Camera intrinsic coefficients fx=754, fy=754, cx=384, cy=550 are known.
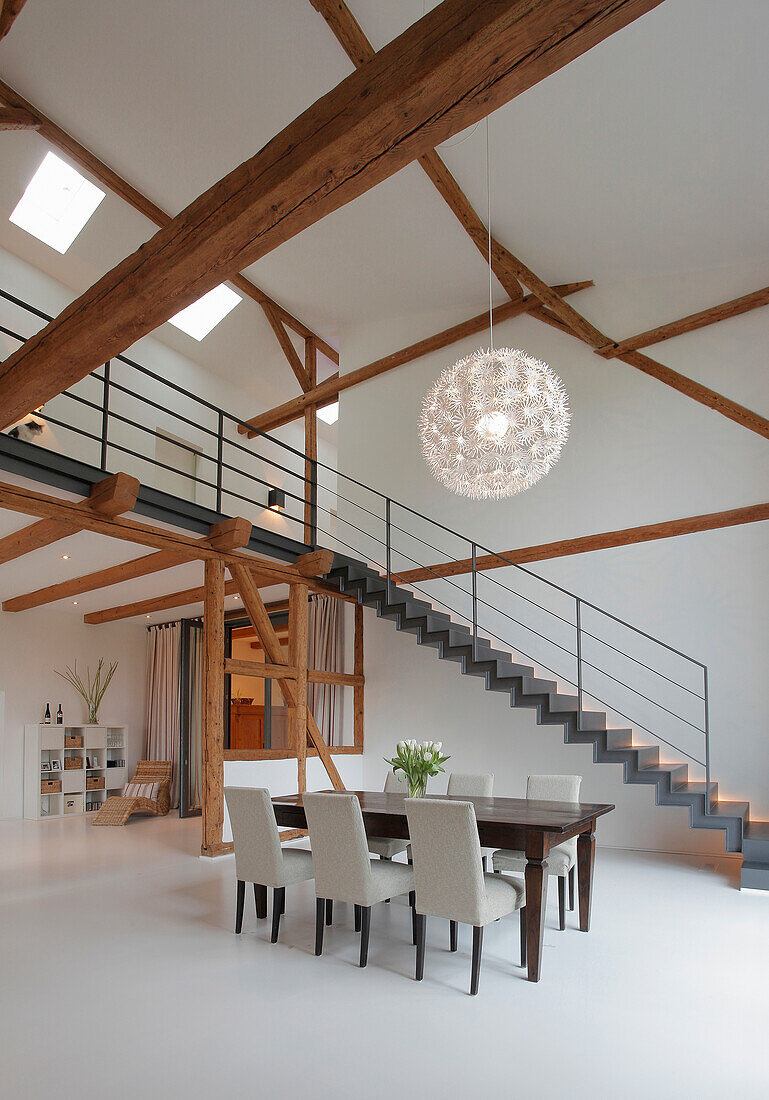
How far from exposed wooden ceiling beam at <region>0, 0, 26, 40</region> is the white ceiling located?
80 millimetres

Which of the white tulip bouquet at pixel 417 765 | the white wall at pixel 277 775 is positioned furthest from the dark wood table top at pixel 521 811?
the white wall at pixel 277 775

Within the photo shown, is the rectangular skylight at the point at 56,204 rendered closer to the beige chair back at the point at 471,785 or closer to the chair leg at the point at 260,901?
the beige chair back at the point at 471,785

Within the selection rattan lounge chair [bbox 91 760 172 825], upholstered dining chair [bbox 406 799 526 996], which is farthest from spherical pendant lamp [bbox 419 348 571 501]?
rattan lounge chair [bbox 91 760 172 825]

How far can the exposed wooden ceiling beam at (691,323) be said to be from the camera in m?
6.76

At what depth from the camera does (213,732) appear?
663 centimetres

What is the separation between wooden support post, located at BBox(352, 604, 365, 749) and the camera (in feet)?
29.3

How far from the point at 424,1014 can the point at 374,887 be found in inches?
28.5

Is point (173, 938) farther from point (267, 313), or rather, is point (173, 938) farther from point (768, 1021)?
point (267, 313)

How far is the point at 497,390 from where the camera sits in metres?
4.84

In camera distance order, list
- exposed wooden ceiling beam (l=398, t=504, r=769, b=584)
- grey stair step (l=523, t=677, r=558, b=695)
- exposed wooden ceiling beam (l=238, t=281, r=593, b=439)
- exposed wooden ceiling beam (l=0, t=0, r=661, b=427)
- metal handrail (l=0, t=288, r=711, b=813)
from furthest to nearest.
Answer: exposed wooden ceiling beam (l=238, t=281, r=593, b=439), grey stair step (l=523, t=677, r=558, b=695), exposed wooden ceiling beam (l=398, t=504, r=769, b=584), metal handrail (l=0, t=288, r=711, b=813), exposed wooden ceiling beam (l=0, t=0, r=661, b=427)

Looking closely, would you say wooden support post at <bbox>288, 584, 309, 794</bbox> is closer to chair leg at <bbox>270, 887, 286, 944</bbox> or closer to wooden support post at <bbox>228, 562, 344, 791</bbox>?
wooden support post at <bbox>228, 562, 344, 791</bbox>

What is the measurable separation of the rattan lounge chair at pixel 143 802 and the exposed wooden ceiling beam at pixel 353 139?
7199mm

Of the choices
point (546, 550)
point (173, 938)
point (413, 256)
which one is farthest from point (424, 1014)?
point (413, 256)

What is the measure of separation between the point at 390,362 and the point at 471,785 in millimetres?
5561
